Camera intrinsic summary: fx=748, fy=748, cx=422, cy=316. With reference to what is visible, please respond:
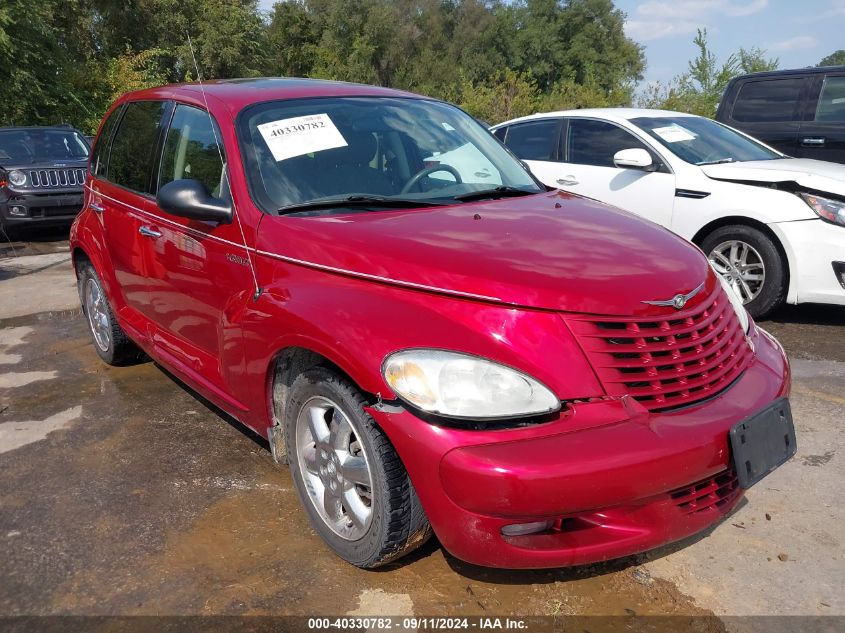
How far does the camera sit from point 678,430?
218 centimetres

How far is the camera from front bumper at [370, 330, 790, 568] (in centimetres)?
203

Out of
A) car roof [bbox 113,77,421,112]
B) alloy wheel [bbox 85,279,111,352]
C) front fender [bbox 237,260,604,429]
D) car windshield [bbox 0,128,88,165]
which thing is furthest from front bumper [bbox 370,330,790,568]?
car windshield [bbox 0,128,88,165]

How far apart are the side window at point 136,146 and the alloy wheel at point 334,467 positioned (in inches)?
70.0

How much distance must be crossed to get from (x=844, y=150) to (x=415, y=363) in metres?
7.03

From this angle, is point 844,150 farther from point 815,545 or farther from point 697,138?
point 815,545

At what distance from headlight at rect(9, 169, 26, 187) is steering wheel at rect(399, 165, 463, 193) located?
29.4ft

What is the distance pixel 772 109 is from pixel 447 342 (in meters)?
7.32

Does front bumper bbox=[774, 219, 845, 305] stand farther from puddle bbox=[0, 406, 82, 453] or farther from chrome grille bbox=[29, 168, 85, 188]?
chrome grille bbox=[29, 168, 85, 188]

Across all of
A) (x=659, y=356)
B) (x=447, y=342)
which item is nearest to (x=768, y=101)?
(x=659, y=356)

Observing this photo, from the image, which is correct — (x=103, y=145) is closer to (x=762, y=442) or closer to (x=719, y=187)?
(x=762, y=442)

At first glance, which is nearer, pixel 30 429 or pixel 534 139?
pixel 30 429

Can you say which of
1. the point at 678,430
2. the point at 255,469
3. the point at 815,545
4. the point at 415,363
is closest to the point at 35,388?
the point at 255,469

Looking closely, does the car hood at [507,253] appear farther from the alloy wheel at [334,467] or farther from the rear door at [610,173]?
the rear door at [610,173]

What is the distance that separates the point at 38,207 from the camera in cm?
1029
